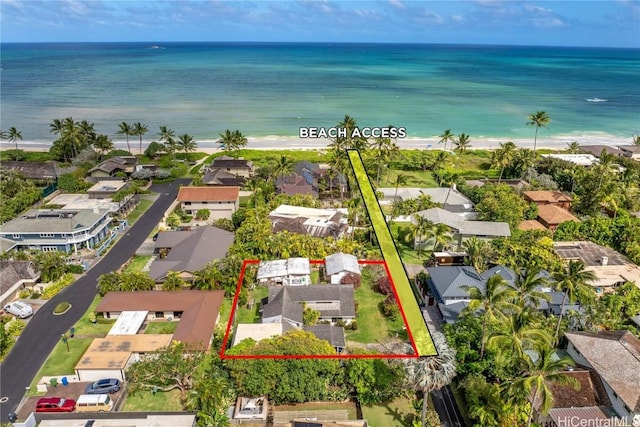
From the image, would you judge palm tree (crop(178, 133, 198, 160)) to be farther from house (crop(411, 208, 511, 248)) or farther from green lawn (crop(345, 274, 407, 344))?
green lawn (crop(345, 274, 407, 344))

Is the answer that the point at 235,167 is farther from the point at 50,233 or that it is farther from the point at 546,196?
the point at 546,196

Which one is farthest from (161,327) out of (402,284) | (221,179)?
(221,179)

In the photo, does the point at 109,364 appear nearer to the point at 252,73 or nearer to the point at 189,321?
the point at 189,321

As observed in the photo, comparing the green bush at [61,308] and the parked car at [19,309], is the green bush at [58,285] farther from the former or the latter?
the green bush at [61,308]

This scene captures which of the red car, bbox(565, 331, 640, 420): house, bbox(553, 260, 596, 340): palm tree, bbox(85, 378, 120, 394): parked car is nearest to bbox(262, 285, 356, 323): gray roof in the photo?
bbox(85, 378, 120, 394): parked car

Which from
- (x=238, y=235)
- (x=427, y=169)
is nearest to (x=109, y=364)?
(x=238, y=235)
